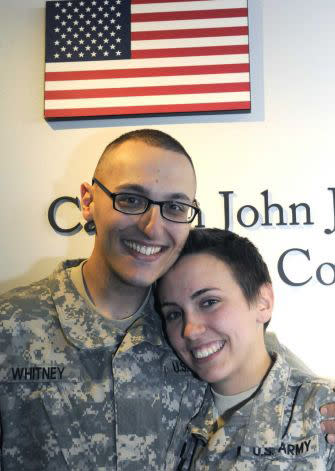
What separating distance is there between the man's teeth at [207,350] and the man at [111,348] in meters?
0.15

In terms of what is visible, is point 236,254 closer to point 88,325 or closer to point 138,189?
point 138,189

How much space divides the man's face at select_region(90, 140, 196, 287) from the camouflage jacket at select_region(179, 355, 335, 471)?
1.43 ft

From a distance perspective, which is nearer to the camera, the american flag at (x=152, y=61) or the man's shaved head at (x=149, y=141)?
the man's shaved head at (x=149, y=141)

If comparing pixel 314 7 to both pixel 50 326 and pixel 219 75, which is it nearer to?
pixel 219 75

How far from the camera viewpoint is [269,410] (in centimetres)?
133

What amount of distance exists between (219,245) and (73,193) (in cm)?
102

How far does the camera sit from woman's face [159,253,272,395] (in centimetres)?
136

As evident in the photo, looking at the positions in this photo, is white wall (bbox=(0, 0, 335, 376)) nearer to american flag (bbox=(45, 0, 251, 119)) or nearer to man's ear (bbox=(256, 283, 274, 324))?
american flag (bbox=(45, 0, 251, 119))

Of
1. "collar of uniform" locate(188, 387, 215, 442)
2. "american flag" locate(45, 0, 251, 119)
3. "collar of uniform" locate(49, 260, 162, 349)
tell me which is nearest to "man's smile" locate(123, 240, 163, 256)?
"collar of uniform" locate(49, 260, 162, 349)

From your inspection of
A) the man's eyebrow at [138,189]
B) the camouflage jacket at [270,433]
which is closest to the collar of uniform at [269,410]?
the camouflage jacket at [270,433]

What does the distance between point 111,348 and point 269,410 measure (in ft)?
1.54

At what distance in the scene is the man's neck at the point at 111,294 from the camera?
1.49 metres

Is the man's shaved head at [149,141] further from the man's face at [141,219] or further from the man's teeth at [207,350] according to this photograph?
the man's teeth at [207,350]

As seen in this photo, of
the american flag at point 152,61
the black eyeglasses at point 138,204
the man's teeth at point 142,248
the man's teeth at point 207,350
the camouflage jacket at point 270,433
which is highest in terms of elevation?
the american flag at point 152,61
